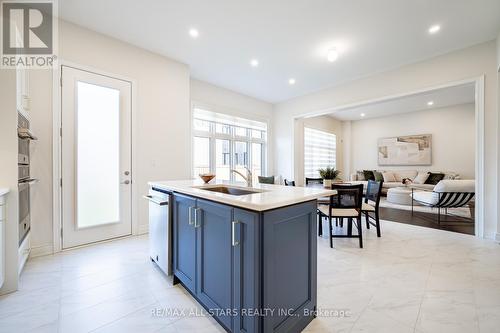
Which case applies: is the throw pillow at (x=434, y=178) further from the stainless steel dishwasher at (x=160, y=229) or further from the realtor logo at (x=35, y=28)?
the realtor logo at (x=35, y=28)

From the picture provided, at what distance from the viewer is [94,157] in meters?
3.01

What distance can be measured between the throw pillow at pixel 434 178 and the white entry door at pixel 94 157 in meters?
8.43

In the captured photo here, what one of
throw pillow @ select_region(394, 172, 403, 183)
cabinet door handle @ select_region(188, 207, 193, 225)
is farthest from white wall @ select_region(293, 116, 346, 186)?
cabinet door handle @ select_region(188, 207, 193, 225)

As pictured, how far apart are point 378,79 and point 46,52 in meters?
5.47

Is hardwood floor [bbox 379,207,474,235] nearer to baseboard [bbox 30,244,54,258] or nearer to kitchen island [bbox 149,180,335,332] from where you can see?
kitchen island [bbox 149,180,335,332]

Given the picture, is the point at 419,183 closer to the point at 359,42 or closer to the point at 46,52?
the point at 359,42

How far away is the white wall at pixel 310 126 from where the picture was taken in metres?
6.03

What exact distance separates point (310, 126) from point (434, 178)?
167 inches

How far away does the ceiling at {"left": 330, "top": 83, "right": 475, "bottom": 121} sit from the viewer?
18.4ft

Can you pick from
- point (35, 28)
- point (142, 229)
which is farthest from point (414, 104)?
point (35, 28)

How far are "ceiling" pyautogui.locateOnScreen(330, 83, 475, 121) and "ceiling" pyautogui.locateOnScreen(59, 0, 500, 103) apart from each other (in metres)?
1.73

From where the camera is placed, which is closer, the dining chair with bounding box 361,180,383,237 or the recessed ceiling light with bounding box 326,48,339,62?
the dining chair with bounding box 361,180,383,237

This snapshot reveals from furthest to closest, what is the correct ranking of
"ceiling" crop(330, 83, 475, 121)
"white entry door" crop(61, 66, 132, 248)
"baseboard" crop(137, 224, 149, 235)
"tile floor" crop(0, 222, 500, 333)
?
"ceiling" crop(330, 83, 475, 121)
"baseboard" crop(137, 224, 149, 235)
"white entry door" crop(61, 66, 132, 248)
"tile floor" crop(0, 222, 500, 333)

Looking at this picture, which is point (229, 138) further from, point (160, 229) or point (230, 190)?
point (160, 229)
